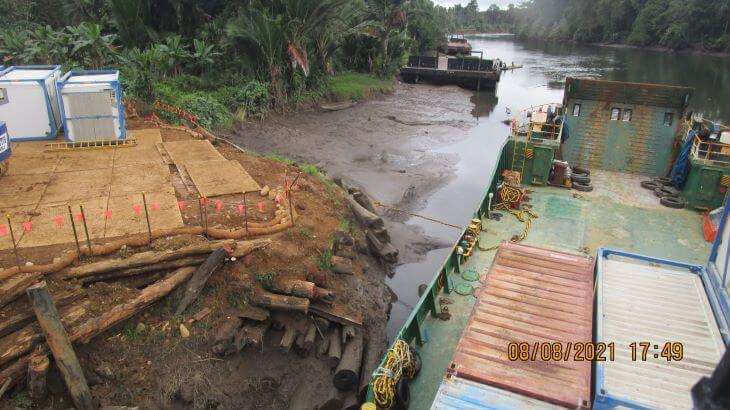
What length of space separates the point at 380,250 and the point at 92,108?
349 inches

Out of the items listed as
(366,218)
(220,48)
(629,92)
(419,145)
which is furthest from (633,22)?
(366,218)

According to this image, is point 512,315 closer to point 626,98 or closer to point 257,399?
point 257,399

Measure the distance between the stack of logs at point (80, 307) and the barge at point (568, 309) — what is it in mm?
3568

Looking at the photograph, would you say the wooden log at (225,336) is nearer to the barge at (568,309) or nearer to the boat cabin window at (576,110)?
the barge at (568,309)

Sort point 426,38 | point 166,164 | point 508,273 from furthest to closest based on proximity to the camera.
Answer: point 426,38 → point 166,164 → point 508,273

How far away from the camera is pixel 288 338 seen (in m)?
8.91

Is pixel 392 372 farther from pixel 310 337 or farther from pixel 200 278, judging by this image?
pixel 200 278

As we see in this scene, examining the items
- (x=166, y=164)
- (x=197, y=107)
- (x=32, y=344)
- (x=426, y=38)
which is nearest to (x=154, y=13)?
(x=197, y=107)

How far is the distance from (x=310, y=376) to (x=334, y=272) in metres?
2.61

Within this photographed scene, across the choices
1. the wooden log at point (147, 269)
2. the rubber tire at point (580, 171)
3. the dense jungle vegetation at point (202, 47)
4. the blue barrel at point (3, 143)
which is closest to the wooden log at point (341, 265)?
the wooden log at point (147, 269)

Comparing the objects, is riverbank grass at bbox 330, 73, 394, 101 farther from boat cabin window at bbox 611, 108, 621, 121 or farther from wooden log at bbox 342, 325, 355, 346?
wooden log at bbox 342, 325, 355, 346

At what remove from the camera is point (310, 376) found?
8898 millimetres

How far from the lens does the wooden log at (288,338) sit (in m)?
8.82

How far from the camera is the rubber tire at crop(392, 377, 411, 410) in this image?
759 centimetres
